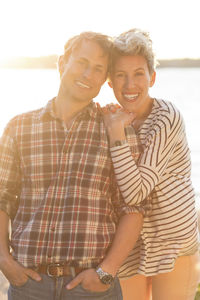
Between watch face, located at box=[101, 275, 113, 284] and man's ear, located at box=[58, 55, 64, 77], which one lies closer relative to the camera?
watch face, located at box=[101, 275, 113, 284]

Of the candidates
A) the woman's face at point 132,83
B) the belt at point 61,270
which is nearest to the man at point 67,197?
the belt at point 61,270

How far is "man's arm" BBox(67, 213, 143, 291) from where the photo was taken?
2170mm

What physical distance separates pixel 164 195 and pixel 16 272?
881 mm

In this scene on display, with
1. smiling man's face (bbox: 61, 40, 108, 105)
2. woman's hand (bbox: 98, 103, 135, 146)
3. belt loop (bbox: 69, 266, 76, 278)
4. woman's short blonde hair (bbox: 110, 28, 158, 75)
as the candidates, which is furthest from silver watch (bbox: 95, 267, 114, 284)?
woman's short blonde hair (bbox: 110, 28, 158, 75)

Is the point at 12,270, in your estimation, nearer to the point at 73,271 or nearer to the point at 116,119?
the point at 73,271

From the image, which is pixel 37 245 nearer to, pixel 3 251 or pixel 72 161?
pixel 3 251

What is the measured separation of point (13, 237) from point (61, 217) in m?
0.29

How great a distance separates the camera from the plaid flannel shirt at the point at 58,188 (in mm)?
2191

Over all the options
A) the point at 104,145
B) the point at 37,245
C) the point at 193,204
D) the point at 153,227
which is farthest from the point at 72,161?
the point at 193,204

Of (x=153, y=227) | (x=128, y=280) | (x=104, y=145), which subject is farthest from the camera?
(x=128, y=280)

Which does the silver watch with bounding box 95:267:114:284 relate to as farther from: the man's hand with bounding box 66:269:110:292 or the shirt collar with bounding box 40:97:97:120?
the shirt collar with bounding box 40:97:97:120

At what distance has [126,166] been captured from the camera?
2232mm

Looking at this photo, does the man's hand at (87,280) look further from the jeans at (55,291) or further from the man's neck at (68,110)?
→ the man's neck at (68,110)

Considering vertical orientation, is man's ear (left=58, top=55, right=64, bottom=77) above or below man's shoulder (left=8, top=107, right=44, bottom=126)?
above
